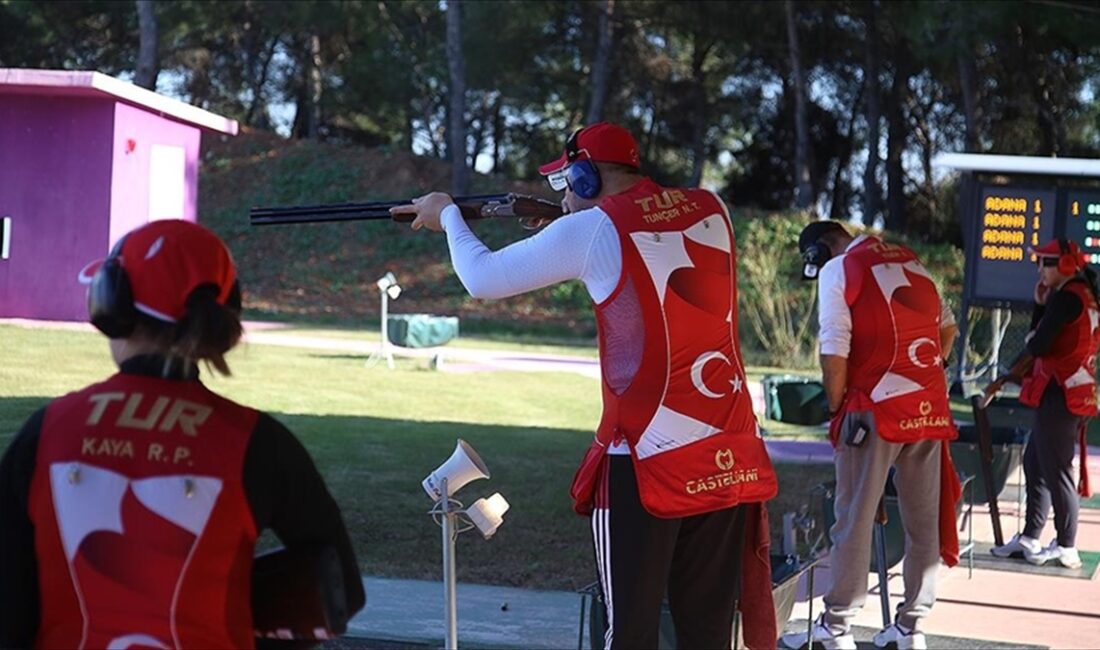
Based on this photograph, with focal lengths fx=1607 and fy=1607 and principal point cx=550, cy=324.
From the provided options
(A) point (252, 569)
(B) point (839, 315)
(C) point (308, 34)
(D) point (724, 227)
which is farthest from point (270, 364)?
(C) point (308, 34)

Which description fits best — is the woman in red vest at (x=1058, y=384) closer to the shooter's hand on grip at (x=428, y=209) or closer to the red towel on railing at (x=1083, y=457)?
the red towel on railing at (x=1083, y=457)

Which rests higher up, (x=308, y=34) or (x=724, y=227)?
(x=308, y=34)

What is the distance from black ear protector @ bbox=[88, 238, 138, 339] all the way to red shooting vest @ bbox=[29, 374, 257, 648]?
0.10 m

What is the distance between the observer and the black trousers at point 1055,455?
28.2 ft

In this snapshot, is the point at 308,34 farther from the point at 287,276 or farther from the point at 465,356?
the point at 465,356

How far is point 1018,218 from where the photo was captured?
47.7 ft

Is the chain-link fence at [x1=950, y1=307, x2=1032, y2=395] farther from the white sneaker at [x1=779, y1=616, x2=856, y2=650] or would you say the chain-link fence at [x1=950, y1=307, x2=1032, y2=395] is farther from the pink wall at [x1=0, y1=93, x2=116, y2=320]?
the pink wall at [x1=0, y1=93, x2=116, y2=320]

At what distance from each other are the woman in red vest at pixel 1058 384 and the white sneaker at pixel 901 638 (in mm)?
2205

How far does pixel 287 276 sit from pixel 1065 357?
2432cm

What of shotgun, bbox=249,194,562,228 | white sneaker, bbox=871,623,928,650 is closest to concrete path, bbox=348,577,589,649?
white sneaker, bbox=871,623,928,650

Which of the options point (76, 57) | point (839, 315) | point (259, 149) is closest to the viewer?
point (839, 315)

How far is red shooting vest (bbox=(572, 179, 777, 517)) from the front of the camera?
3.88m

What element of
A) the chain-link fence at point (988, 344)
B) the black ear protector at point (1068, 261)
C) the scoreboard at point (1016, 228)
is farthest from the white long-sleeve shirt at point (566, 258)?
the scoreboard at point (1016, 228)

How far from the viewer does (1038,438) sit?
28.6ft
